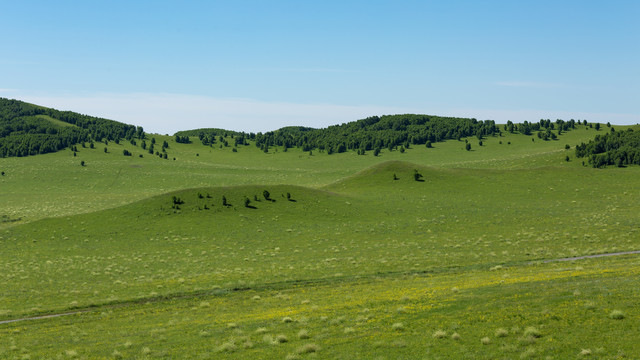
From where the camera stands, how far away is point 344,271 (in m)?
50.9

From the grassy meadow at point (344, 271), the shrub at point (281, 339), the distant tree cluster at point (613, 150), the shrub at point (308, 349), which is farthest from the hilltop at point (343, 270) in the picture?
the distant tree cluster at point (613, 150)

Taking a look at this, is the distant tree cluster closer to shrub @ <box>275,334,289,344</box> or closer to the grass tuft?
the grass tuft

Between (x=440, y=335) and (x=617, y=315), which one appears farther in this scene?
(x=440, y=335)

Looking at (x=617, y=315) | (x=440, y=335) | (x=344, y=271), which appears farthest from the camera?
(x=344, y=271)

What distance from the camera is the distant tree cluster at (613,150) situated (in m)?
142

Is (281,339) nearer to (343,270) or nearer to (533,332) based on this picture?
(533,332)

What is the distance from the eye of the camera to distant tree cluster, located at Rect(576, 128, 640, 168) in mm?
141625

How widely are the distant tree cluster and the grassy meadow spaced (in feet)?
84.1

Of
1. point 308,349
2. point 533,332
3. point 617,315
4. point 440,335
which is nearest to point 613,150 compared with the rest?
point 617,315

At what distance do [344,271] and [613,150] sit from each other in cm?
13734

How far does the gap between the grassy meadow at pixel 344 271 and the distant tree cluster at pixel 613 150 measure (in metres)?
25.6

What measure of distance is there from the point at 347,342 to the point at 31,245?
2664 inches

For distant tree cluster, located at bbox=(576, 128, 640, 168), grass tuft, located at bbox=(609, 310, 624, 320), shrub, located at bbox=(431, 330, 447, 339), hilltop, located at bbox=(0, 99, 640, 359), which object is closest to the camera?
grass tuft, located at bbox=(609, 310, 624, 320)

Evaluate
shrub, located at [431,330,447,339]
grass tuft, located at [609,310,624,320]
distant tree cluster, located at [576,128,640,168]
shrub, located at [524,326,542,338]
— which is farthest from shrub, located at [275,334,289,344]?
distant tree cluster, located at [576,128,640,168]
